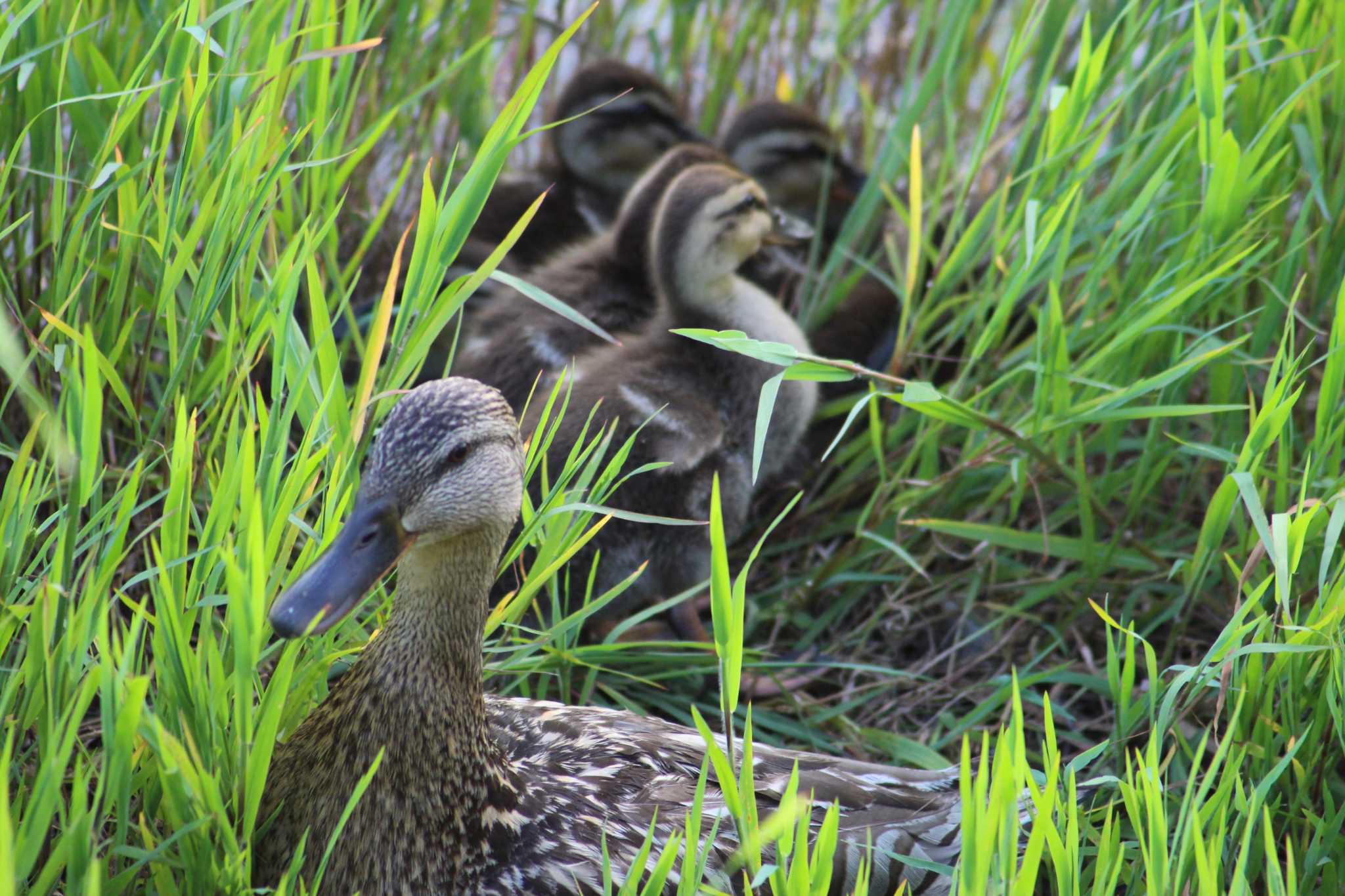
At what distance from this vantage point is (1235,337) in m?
2.15

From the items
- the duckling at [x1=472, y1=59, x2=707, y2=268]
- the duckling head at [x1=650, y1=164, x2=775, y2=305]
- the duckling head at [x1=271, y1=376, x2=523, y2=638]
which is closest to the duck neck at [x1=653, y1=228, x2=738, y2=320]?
the duckling head at [x1=650, y1=164, x2=775, y2=305]

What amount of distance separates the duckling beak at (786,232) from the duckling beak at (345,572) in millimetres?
1432

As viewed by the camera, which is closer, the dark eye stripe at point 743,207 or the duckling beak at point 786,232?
the dark eye stripe at point 743,207

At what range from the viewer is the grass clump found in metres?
1.24

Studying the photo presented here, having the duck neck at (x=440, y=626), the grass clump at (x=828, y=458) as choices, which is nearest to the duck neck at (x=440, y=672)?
the duck neck at (x=440, y=626)

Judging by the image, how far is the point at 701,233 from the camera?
2.29m

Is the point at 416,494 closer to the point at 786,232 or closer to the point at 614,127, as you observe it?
the point at 786,232

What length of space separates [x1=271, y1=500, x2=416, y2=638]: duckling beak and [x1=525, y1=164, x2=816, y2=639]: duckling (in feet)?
2.40

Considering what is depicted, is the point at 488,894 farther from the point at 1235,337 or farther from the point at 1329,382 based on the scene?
the point at 1235,337

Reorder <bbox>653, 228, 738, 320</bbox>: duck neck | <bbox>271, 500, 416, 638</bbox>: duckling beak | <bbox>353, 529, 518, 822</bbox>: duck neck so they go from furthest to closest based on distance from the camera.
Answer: <bbox>653, 228, 738, 320</bbox>: duck neck
<bbox>353, 529, 518, 822</bbox>: duck neck
<bbox>271, 500, 416, 638</bbox>: duckling beak

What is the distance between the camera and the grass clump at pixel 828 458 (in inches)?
48.6

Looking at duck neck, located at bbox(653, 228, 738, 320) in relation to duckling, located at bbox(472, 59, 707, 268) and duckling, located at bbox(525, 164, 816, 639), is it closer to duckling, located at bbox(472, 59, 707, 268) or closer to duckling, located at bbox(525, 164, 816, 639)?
duckling, located at bbox(525, 164, 816, 639)

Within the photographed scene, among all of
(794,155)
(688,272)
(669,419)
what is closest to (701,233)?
(688,272)

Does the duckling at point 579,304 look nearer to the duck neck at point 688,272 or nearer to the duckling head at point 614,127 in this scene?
the duck neck at point 688,272
